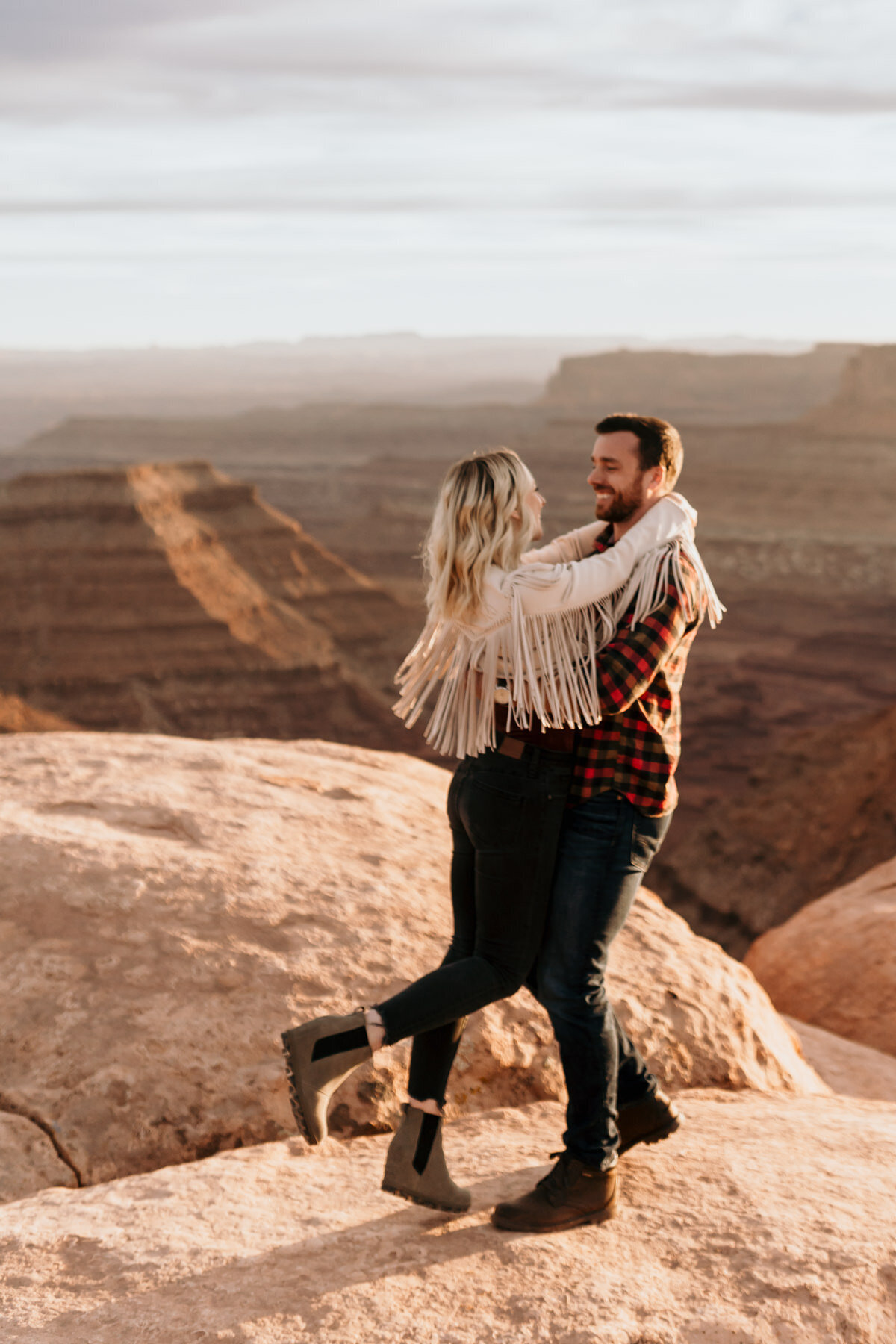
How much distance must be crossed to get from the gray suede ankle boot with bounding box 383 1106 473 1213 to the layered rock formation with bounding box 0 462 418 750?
76.5 feet

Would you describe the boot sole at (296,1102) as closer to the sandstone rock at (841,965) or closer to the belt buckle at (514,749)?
the belt buckle at (514,749)

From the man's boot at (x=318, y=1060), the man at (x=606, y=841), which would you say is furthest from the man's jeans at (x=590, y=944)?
the man's boot at (x=318, y=1060)

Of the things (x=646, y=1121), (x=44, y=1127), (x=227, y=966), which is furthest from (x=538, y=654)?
(x=44, y=1127)

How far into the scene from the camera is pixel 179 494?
1315 inches

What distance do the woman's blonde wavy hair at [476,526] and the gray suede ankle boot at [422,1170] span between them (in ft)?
3.84

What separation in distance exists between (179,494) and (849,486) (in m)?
37.8

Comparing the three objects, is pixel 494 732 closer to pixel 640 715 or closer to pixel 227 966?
pixel 640 715

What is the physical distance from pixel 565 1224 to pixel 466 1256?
24 centimetres

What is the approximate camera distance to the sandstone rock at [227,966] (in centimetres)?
320

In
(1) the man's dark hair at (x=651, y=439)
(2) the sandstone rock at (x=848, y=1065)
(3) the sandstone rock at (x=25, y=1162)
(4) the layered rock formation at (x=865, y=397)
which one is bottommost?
(2) the sandstone rock at (x=848, y=1065)

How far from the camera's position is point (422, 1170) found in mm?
2584

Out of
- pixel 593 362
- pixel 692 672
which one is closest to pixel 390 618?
pixel 692 672

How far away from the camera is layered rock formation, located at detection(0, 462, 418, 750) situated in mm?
27562

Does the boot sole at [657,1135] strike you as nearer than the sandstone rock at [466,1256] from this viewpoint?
No
